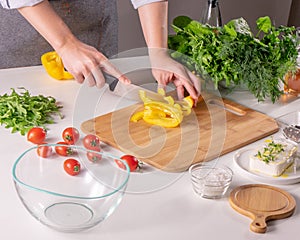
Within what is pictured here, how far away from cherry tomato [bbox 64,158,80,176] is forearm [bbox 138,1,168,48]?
74cm

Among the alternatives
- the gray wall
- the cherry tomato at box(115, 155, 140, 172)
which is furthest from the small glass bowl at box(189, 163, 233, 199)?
the gray wall

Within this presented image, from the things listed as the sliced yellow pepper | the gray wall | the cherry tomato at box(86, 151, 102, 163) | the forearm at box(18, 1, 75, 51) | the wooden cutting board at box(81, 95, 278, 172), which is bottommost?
the gray wall

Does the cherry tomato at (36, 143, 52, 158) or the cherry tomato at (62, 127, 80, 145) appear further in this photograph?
the cherry tomato at (62, 127, 80, 145)

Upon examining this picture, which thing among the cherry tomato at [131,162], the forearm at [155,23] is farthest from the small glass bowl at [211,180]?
the forearm at [155,23]

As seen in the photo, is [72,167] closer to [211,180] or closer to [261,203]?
[211,180]

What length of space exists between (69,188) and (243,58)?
2.51ft

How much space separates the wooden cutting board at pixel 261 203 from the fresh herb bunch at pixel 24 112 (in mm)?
623

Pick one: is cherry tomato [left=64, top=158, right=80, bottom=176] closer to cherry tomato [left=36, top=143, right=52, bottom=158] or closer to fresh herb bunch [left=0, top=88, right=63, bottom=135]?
cherry tomato [left=36, top=143, right=52, bottom=158]

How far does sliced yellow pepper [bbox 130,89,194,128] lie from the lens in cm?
170

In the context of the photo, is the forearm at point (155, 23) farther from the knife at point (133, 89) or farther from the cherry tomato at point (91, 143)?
the cherry tomato at point (91, 143)

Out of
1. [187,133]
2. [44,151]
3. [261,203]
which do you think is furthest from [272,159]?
[44,151]

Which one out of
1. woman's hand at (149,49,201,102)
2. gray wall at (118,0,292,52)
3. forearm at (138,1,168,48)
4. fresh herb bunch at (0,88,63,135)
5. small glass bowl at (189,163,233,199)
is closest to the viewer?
small glass bowl at (189,163,233,199)

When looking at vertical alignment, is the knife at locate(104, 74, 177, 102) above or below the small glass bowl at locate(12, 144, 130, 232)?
below

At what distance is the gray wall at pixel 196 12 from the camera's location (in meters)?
3.54
